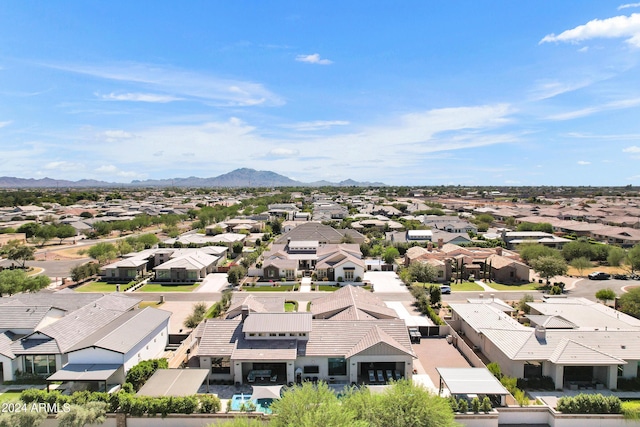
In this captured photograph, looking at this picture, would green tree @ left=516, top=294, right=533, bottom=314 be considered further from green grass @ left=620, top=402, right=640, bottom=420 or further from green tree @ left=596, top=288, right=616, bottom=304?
green grass @ left=620, top=402, right=640, bottom=420

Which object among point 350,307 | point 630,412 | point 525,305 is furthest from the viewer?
point 525,305

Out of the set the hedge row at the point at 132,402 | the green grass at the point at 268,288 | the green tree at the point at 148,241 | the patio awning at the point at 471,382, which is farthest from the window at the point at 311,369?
the green tree at the point at 148,241

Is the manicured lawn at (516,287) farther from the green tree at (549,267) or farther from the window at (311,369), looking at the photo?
the window at (311,369)

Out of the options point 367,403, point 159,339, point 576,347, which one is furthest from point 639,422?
point 159,339

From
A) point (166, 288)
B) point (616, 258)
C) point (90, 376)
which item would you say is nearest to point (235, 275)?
point (166, 288)

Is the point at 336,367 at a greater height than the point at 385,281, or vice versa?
the point at 336,367

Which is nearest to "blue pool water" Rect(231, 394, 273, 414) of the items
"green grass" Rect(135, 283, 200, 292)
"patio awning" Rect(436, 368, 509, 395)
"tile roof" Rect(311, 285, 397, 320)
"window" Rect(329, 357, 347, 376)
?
"window" Rect(329, 357, 347, 376)

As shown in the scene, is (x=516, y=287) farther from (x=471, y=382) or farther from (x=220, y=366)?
(x=220, y=366)
